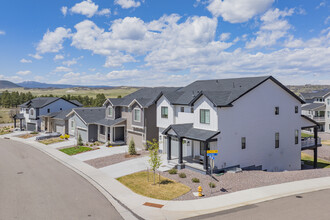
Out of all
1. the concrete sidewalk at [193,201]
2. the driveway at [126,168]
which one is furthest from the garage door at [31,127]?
the concrete sidewalk at [193,201]

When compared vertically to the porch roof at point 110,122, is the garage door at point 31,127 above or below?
below

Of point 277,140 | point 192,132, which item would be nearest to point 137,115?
point 192,132

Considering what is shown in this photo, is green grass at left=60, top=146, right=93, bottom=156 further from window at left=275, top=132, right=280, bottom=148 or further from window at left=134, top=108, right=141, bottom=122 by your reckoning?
window at left=275, top=132, right=280, bottom=148

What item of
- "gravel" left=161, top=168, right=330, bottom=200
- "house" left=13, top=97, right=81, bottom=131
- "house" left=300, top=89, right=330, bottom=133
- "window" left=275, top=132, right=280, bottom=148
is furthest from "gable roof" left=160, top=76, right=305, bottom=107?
"house" left=300, top=89, right=330, bottom=133

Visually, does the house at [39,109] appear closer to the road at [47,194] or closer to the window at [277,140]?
the road at [47,194]

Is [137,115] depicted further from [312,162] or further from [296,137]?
[312,162]

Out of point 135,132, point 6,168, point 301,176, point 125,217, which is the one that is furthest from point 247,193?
point 6,168
